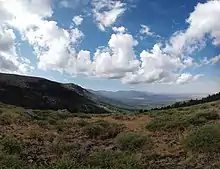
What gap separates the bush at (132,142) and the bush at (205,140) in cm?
218

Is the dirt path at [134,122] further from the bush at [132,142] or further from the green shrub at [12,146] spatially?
the green shrub at [12,146]

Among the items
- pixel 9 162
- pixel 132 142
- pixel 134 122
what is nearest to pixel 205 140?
pixel 132 142

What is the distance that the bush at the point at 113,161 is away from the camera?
498 inches

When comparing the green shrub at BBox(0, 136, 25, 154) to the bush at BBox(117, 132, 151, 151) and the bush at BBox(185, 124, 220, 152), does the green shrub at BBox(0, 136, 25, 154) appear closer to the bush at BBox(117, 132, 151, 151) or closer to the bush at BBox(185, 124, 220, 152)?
the bush at BBox(117, 132, 151, 151)

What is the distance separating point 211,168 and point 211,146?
2.95m

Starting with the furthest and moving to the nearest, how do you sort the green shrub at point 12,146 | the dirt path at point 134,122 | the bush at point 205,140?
the dirt path at point 134,122
the green shrub at point 12,146
the bush at point 205,140

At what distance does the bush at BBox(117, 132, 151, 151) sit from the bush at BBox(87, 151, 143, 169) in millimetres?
2392

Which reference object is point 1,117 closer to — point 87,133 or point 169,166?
point 87,133

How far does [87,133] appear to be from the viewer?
2288cm

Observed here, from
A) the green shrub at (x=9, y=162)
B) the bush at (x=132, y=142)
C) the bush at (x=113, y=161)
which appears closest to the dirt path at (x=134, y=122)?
the bush at (x=132, y=142)

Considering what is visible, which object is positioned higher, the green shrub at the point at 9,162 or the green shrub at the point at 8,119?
the green shrub at the point at 8,119

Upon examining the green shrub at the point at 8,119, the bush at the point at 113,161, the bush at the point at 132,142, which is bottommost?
the bush at the point at 113,161

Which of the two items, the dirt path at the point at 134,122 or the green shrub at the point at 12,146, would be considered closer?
the green shrub at the point at 12,146

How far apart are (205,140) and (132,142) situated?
3.56m
